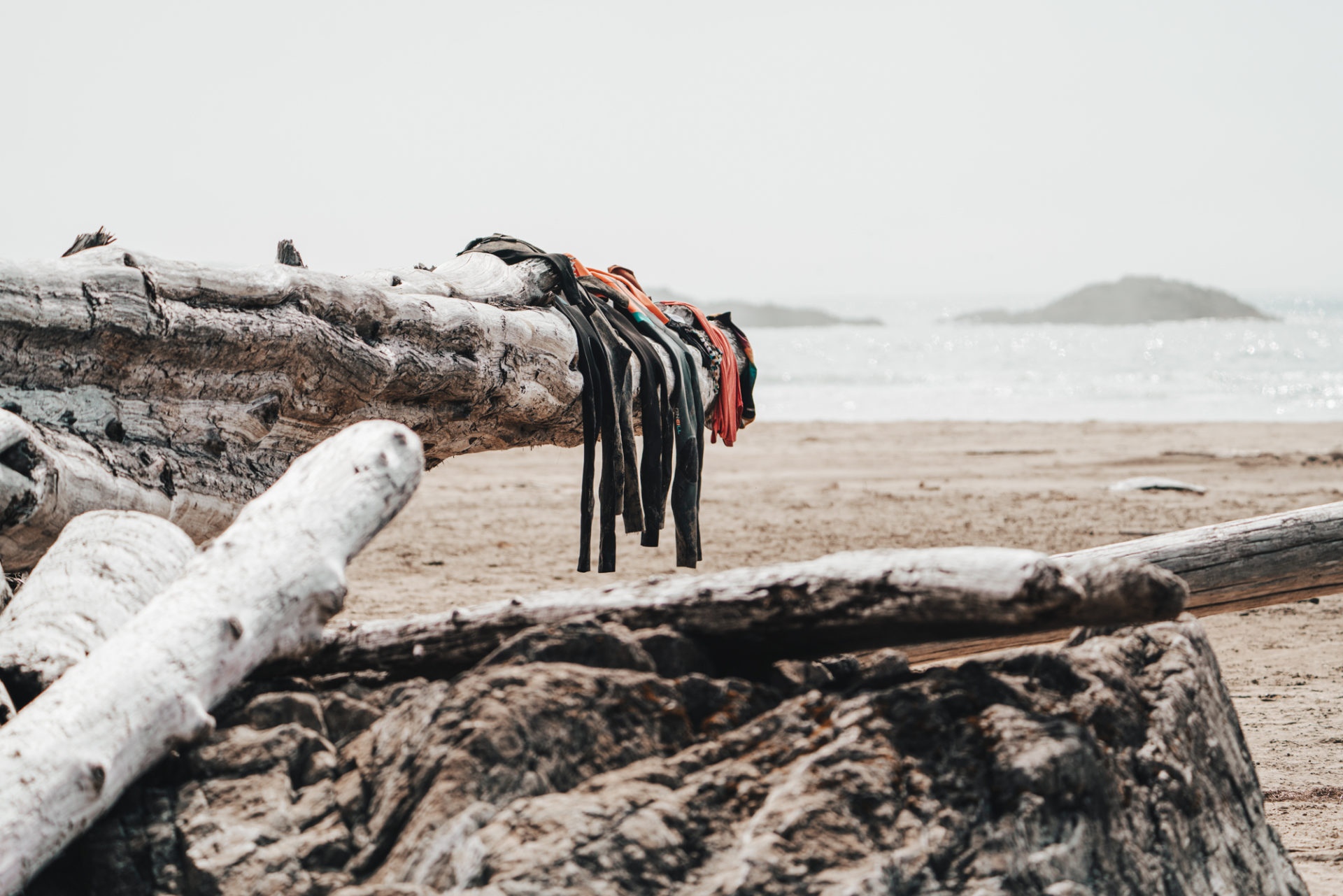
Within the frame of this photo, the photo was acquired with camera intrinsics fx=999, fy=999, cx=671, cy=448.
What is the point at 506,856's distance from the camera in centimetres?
155

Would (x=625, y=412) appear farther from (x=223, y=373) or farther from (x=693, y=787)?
(x=693, y=787)

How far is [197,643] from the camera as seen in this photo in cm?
174

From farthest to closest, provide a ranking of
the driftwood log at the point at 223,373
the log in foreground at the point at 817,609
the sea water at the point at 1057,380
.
Answer: the sea water at the point at 1057,380 < the driftwood log at the point at 223,373 < the log in foreground at the point at 817,609

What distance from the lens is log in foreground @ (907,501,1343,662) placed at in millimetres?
3418

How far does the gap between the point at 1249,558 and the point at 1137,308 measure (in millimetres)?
92524

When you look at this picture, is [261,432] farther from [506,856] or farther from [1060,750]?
[1060,750]

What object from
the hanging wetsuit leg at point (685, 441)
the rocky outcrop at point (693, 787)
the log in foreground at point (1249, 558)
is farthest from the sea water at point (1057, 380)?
the rocky outcrop at point (693, 787)

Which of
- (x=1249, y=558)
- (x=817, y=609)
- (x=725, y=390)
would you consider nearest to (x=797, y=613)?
(x=817, y=609)

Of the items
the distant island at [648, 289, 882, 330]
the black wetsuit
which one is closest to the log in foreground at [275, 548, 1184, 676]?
the black wetsuit

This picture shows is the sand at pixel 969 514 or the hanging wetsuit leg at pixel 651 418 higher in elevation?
the hanging wetsuit leg at pixel 651 418

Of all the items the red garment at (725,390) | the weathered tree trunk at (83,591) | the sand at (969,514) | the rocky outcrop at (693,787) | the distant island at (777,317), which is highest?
the distant island at (777,317)

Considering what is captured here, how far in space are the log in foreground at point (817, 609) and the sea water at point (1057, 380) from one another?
18.4 m

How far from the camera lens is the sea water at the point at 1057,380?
2111 centimetres

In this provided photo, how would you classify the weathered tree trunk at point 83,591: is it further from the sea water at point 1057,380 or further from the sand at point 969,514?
the sea water at point 1057,380
